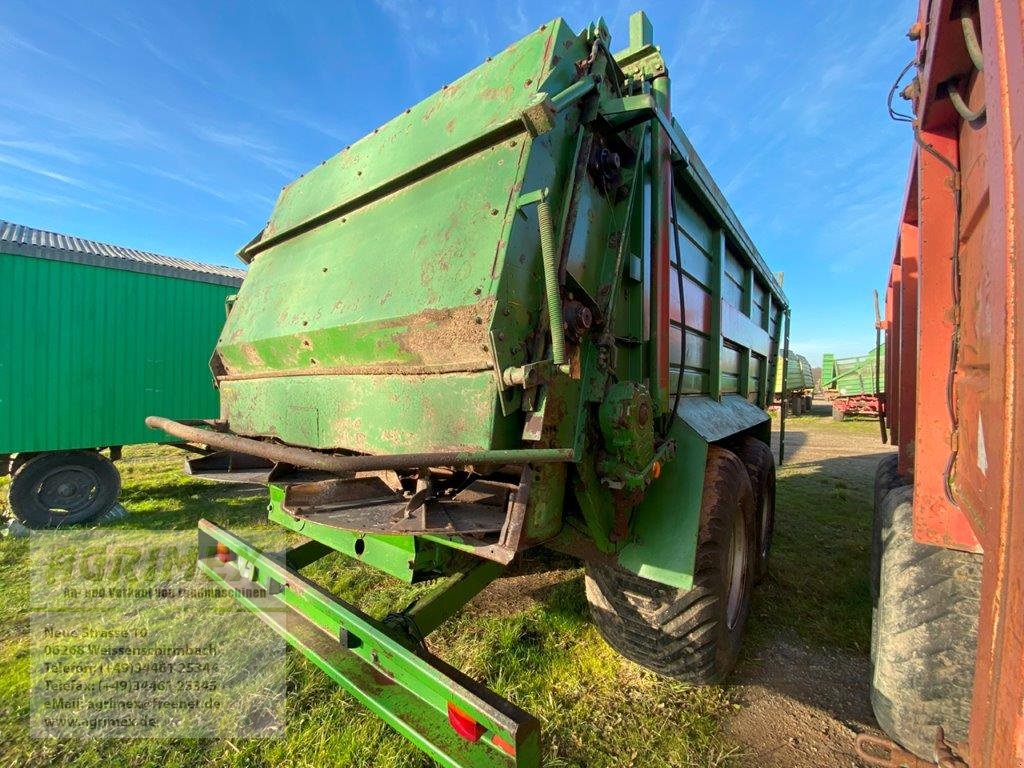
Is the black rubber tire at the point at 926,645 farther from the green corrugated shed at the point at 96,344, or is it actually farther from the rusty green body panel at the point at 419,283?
the green corrugated shed at the point at 96,344

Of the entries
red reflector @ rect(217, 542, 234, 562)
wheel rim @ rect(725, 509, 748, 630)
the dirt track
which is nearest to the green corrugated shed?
red reflector @ rect(217, 542, 234, 562)

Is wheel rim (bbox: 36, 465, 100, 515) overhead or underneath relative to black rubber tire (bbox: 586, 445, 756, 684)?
underneath

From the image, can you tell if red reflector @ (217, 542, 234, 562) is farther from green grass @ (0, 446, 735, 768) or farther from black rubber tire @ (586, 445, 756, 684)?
black rubber tire @ (586, 445, 756, 684)

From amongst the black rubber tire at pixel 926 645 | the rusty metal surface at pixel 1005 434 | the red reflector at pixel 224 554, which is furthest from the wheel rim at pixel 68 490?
the rusty metal surface at pixel 1005 434

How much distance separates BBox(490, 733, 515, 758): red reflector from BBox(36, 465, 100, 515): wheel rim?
730 cm

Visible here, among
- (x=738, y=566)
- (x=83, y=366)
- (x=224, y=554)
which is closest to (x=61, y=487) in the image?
(x=83, y=366)

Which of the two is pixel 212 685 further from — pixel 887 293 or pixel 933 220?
pixel 887 293

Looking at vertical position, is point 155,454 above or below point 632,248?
below

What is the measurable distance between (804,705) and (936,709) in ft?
3.14

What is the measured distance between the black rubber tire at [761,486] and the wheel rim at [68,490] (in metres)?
7.90

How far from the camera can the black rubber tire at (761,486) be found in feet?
12.2

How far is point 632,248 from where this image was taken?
2.33m

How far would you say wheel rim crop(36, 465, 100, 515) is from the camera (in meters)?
6.04

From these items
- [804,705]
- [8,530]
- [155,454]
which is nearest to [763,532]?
[804,705]
